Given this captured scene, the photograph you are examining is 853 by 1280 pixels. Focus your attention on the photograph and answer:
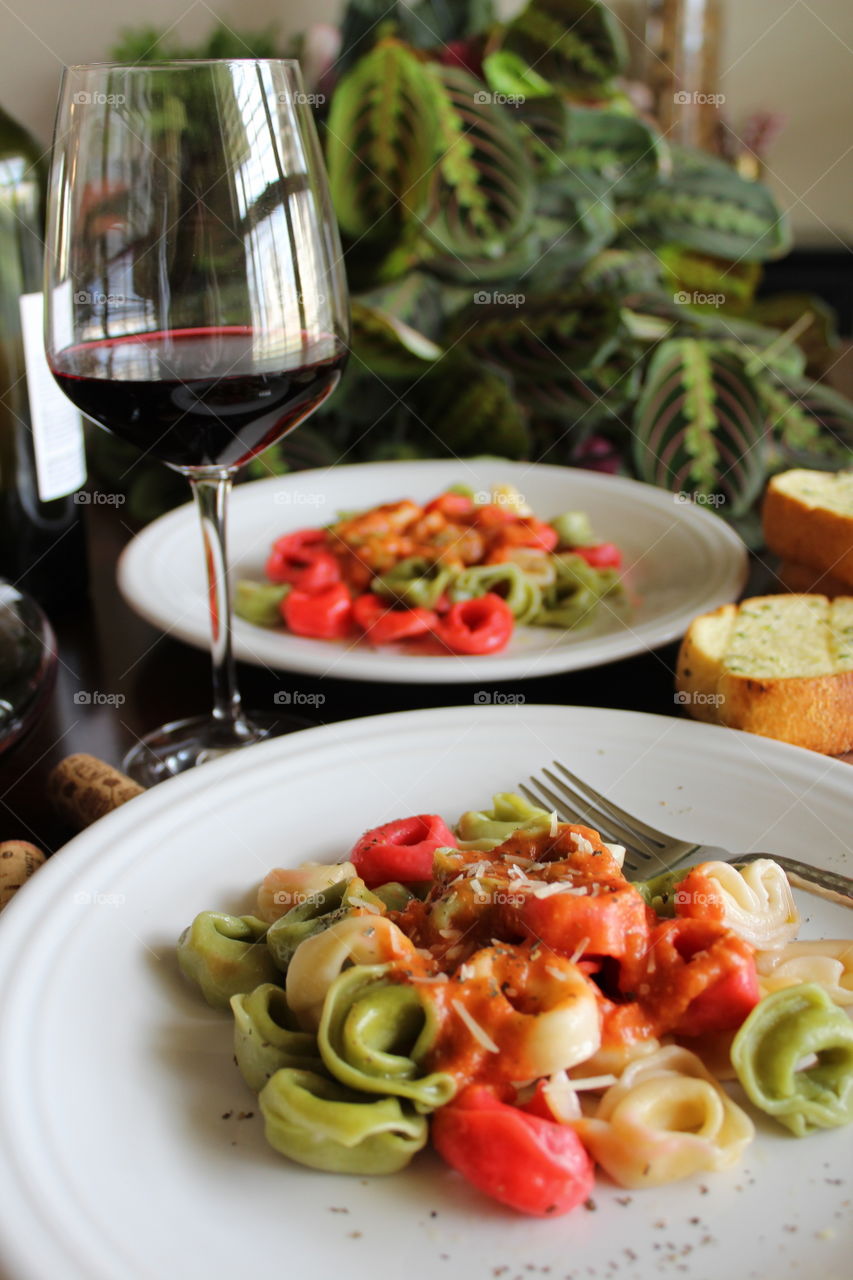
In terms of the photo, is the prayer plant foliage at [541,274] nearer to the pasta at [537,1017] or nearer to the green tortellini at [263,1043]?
the pasta at [537,1017]

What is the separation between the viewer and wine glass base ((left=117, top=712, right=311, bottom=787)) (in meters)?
1.49

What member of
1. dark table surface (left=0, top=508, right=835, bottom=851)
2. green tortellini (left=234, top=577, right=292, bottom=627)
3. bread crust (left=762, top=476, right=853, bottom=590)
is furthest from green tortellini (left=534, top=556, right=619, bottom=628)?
green tortellini (left=234, top=577, right=292, bottom=627)

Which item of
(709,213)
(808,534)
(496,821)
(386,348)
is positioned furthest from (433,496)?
(709,213)

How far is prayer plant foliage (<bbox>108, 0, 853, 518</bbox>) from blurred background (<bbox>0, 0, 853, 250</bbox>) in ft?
8.47

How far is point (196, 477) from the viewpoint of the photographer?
4.92ft

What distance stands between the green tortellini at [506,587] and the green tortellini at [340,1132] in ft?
3.59

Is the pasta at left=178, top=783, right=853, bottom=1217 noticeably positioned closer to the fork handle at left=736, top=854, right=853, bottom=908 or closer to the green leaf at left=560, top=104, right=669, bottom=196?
the fork handle at left=736, top=854, right=853, bottom=908

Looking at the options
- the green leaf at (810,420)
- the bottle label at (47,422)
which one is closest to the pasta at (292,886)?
the bottle label at (47,422)

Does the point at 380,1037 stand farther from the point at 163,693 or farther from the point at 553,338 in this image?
the point at 553,338

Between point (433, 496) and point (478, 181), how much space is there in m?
1.09

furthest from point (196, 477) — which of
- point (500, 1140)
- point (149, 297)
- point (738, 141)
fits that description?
point (738, 141)

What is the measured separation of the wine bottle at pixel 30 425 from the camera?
1.80m

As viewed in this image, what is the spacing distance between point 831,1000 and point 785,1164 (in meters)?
0.16

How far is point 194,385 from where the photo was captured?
133cm
